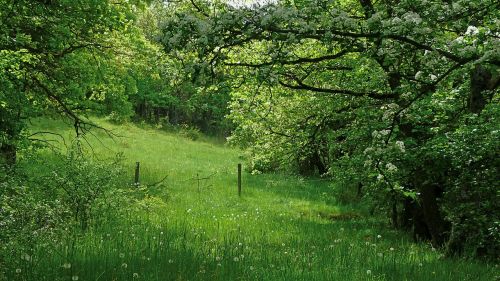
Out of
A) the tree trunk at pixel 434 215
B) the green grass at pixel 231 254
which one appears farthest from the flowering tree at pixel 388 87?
the green grass at pixel 231 254

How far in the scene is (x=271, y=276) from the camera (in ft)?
17.7

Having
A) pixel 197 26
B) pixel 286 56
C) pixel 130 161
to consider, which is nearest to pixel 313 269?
pixel 286 56

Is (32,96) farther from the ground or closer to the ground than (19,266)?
farther from the ground

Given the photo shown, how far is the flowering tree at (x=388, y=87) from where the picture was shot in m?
5.11

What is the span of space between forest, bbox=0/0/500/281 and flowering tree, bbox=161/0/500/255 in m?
0.04

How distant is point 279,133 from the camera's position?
1492cm

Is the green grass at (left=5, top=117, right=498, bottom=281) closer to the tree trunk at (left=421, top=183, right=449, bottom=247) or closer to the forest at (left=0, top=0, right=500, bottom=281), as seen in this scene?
the forest at (left=0, top=0, right=500, bottom=281)

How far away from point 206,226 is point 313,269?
4882 millimetres

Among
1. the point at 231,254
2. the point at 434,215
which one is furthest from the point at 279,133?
the point at 231,254

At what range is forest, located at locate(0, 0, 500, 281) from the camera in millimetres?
5188

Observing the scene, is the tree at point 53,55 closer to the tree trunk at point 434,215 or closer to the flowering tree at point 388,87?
the flowering tree at point 388,87

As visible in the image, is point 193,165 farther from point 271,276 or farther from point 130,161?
point 271,276

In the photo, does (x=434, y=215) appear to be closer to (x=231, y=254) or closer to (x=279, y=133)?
(x=279, y=133)

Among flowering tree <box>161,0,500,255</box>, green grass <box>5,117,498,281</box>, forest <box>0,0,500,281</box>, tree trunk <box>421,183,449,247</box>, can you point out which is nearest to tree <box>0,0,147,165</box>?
forest <box>0,0,500,281</box>
